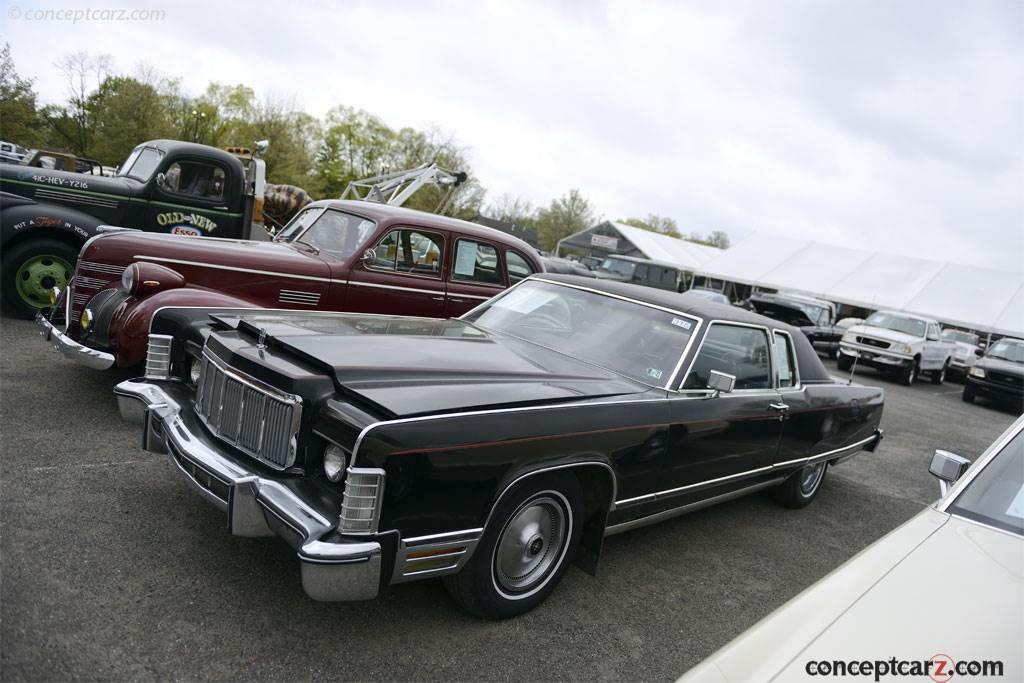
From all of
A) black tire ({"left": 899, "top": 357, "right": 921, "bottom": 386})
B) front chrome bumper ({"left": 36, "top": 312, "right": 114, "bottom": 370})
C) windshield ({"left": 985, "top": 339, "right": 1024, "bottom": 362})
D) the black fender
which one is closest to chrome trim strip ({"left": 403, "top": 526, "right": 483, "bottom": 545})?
front chrome bumper ({"left": 36, "top": 312, "right": 114, "bottom": 370})

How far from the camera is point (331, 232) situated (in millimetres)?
6566

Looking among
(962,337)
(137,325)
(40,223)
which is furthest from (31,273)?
(962,337)

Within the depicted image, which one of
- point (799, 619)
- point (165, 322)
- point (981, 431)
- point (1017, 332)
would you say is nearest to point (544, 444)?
point (799, 619)

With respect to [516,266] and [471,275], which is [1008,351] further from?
[471,275]

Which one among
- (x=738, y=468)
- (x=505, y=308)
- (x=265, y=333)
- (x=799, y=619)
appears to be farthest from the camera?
(x=505, y=308)

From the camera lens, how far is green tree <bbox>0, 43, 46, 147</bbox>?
1241cm

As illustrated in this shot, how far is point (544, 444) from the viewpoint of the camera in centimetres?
289

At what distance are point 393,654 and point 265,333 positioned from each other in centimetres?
153

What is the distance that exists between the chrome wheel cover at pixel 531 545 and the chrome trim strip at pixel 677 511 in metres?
0.30

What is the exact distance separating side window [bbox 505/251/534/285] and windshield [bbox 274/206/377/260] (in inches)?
60.6

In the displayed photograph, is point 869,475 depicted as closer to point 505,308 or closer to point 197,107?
point 505,308

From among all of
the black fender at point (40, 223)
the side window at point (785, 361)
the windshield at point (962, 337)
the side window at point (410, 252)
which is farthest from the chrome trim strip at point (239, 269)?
the windshield at point (962, 337)

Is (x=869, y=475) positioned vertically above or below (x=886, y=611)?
below

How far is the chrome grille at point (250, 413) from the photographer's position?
109 inches
